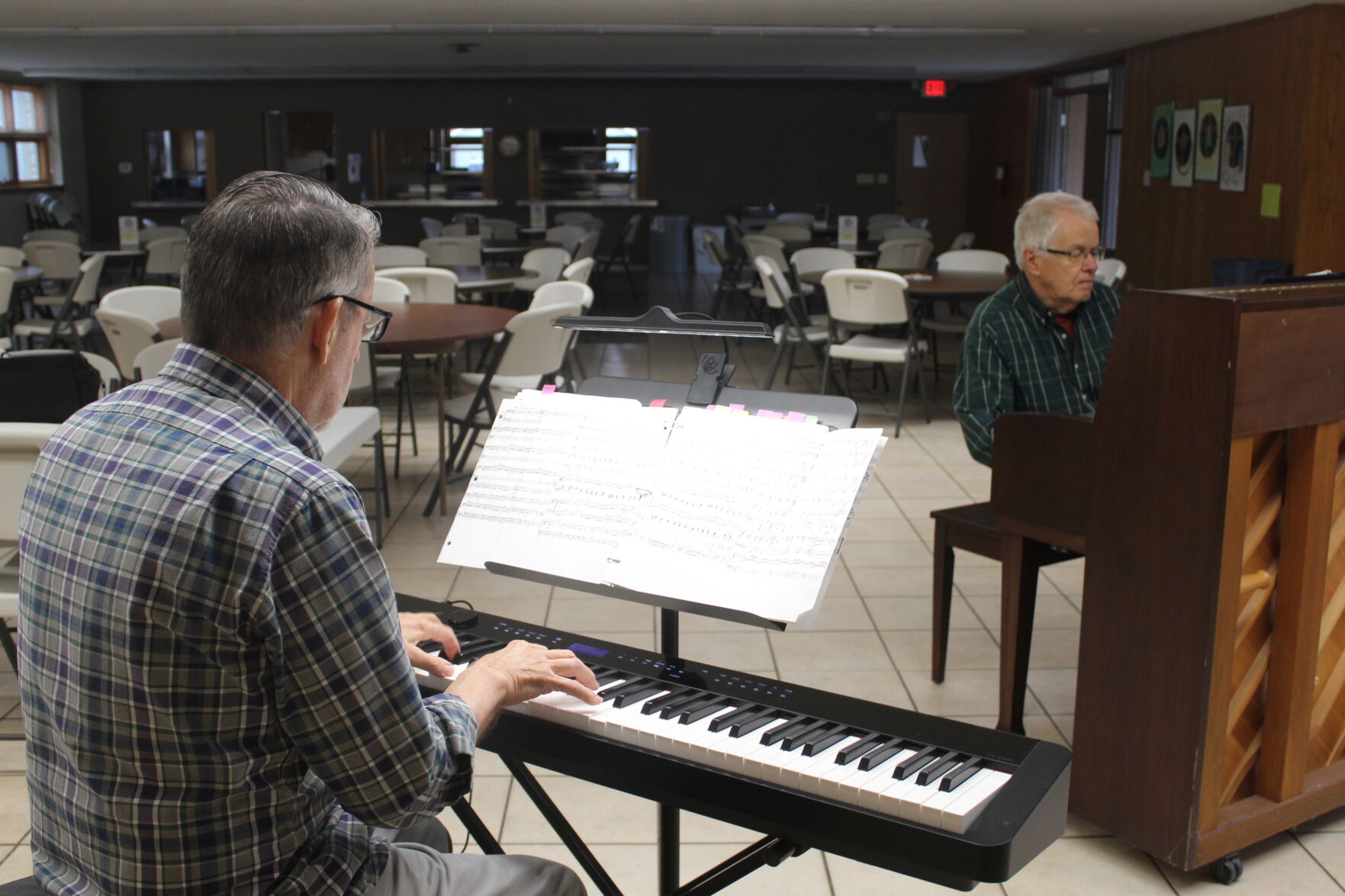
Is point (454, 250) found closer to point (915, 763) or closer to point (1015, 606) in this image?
point (1015, 606)

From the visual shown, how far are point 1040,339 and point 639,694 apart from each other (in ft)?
6.34

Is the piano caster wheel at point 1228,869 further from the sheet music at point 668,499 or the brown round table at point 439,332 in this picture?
the brown round table at point 439,332

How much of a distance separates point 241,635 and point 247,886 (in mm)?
267

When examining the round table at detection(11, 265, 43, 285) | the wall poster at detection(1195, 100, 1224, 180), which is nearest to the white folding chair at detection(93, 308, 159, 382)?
the round table at detection(11, 265, 43, 285)

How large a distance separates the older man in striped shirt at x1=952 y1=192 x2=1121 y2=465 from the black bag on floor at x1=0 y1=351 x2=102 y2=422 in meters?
2.41

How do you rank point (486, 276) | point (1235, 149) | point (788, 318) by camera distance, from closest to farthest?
point (788, 318) → point (486, 276) → point (1235, 149)

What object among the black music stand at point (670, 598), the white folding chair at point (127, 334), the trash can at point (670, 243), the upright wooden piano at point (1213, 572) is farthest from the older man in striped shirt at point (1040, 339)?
the trash can at point (670, 243)

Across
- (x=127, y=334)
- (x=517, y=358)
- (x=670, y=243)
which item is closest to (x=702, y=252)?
(x=670, y=243)

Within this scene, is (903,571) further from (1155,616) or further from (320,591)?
(320,591)

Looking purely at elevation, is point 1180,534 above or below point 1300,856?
above

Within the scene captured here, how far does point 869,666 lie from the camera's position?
335 centimetres

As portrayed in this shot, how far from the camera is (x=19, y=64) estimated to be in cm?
1290

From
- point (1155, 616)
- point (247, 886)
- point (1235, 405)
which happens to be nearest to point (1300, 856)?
point (1155, 616)

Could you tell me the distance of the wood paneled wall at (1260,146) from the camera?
7.64 metres
